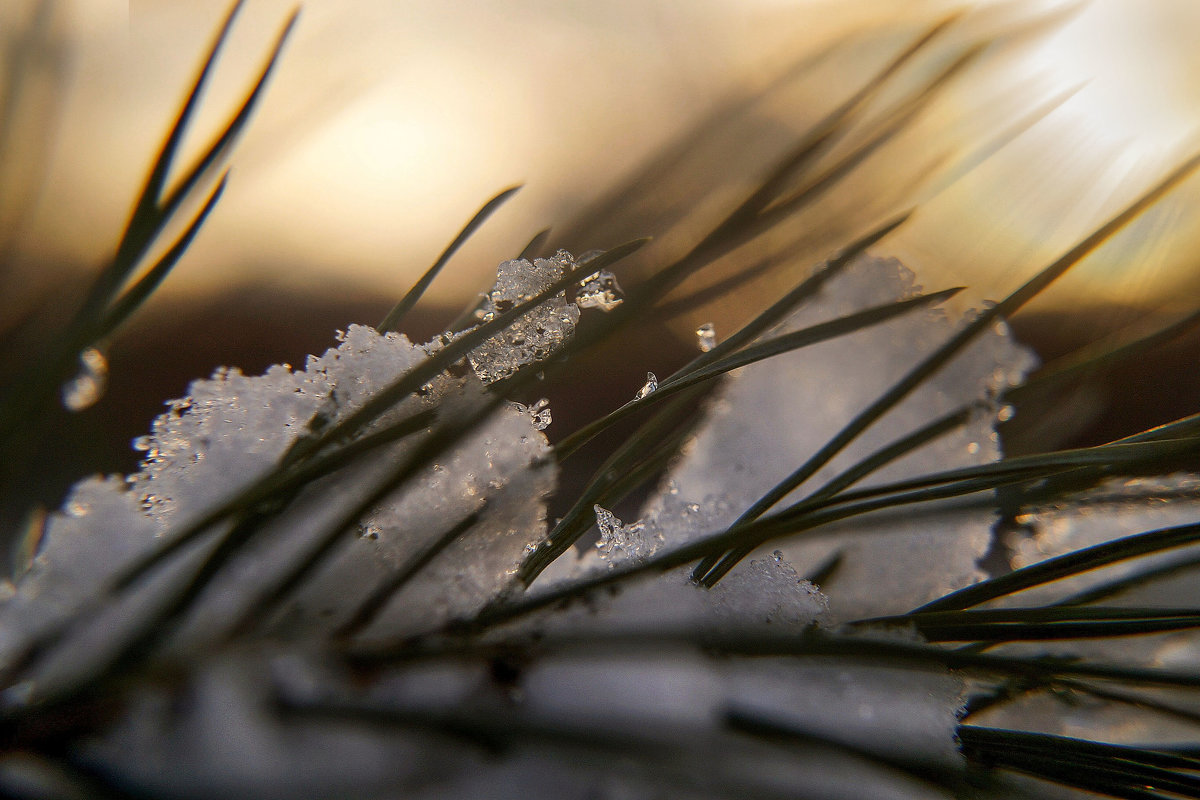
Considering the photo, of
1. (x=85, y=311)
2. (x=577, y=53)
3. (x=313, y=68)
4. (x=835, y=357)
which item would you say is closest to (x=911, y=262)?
(x=835, y=357)

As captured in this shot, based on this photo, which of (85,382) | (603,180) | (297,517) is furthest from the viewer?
(603,180)

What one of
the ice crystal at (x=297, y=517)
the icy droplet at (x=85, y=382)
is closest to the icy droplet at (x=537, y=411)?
the ice crystal at (x=297, y=517)

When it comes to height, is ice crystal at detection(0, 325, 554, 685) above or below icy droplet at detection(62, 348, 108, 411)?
below

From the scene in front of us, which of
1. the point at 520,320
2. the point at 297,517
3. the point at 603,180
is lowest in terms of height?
the point at 297,517

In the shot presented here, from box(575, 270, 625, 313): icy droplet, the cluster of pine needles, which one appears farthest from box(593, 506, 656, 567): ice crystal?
box(575, 270, 625, 313): icy droplet

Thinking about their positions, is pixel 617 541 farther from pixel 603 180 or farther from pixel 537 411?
pixel 603 180

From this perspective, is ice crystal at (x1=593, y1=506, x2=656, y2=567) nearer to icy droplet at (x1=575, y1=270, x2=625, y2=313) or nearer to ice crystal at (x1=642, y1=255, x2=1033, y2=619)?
ice crystal at (x1=642, y1=255, x2=1033, y2=619)

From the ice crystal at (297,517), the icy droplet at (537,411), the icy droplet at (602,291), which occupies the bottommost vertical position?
the ice crystal at (297,517)

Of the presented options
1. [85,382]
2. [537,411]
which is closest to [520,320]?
[537,411]

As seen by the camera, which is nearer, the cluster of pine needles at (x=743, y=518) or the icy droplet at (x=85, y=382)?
the cluster of pine needles at (x=743, y=518)

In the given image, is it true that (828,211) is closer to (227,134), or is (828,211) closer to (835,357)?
(835,357)

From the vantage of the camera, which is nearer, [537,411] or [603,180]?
[537,411]

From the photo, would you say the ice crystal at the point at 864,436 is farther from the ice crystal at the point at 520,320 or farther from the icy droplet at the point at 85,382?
the icy droplet at the point at 85,382
